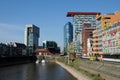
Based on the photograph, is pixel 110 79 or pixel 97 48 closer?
pixel 110 79

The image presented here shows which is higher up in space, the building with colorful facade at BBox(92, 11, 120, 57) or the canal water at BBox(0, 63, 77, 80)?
the building with colorful facade at BBox(92, 11, 120, 57)

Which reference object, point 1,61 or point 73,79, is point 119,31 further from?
point 1,61

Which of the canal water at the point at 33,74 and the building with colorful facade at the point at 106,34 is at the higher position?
the building with colorful facade at the point at 106,34

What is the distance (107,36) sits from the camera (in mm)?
126625

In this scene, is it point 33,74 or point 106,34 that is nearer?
point 33,74

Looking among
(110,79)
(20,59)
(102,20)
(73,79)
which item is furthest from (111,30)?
(20,59)

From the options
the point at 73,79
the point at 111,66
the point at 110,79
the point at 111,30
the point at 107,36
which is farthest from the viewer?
the point at 107,36

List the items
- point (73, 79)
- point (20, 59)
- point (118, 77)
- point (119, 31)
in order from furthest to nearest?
point (20, 59)
point (119, 31)
point (73, 79)
point (118, 77)

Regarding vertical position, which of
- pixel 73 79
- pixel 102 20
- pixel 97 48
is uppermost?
pixel 102 20

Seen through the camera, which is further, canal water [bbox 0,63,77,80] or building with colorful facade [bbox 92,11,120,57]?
building with colorful facade [bbox 92,11,120,57]

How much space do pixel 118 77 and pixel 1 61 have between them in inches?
4377

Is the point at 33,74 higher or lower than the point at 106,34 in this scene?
lower

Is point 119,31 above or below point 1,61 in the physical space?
above

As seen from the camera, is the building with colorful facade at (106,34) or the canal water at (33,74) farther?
the building with colorful facade at (106,34)
